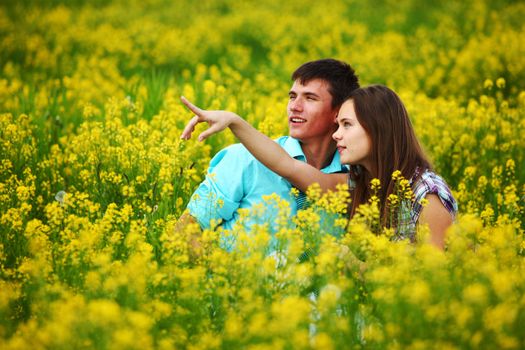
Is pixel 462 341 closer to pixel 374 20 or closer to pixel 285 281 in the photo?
pixel 285 281

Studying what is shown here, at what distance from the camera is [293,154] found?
4.26 m

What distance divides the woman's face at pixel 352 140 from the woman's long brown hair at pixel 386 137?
0.03 metres

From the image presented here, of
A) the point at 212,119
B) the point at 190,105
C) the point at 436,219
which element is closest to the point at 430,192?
the point at 436,219

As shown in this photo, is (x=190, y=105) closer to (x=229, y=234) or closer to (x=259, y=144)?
(x=259, y=144)

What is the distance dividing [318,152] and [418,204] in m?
0.91

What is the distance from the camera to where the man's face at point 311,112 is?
4.31 m

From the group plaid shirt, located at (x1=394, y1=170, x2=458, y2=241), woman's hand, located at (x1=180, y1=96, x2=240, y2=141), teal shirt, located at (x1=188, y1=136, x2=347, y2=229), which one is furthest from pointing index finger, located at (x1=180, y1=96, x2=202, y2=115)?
plaid shirt, located at (x1=394, y1=170, x2=458, y2=241)

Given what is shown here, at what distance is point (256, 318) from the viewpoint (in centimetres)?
258

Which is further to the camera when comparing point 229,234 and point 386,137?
point 386,137

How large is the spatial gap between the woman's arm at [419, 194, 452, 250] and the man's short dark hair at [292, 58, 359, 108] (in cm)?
104

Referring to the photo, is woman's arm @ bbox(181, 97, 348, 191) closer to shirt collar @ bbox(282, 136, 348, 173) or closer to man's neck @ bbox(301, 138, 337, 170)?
shirt collar @ bbox(282, 136, 348, 173)

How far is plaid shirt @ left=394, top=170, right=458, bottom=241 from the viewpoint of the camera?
3.72m

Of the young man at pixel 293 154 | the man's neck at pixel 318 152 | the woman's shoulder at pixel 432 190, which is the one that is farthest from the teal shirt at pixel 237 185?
the woman's shoulder at pixel 432 190

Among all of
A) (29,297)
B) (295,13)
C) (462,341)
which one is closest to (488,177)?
(462,341)
